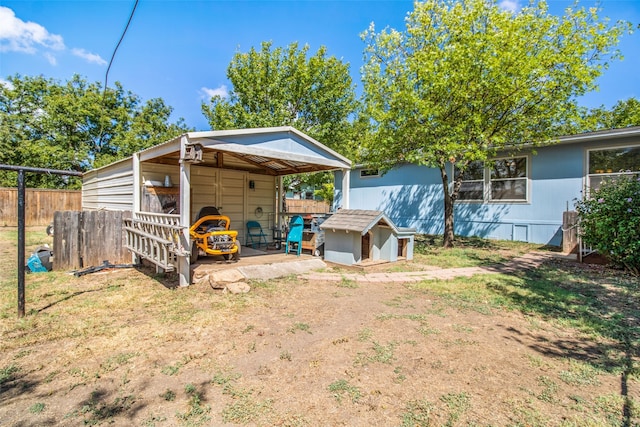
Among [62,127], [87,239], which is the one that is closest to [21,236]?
[87,239]

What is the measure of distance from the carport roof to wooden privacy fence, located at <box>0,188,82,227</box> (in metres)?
12.1

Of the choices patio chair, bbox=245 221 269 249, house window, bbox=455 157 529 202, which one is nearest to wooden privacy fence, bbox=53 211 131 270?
patio chair, bbox=245 221 269 249

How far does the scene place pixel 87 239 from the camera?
6559 millimetres

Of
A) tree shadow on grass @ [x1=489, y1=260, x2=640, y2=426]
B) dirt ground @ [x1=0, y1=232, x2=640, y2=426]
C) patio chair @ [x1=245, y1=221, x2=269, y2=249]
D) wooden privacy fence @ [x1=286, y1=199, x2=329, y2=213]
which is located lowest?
dirt ground @ [x1=0, y1=232, x2=640, y2=426]

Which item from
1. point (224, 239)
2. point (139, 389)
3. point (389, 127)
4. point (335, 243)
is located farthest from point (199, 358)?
point (389, 127)

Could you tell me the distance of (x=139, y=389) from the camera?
235 centimetres

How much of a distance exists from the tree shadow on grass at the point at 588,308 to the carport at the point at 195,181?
13.7ft

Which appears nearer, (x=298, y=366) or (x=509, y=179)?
(x=298, y=366)

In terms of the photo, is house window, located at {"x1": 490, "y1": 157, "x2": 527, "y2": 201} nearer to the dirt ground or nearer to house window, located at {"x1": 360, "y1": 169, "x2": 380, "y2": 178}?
house window, located at {"x1": 360, "y1": 169, "x2": 380, "y2": 178}

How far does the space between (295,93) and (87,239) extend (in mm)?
9833

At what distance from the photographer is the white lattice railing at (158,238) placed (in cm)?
498

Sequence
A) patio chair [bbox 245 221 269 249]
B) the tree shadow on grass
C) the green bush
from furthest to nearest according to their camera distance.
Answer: patio chair [bbox 245 221 269 249]
the green bush
the tree shadow on grass

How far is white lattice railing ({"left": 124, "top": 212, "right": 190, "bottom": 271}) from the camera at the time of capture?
16.4 feet

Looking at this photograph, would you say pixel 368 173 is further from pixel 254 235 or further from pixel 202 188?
pixel 202 188
